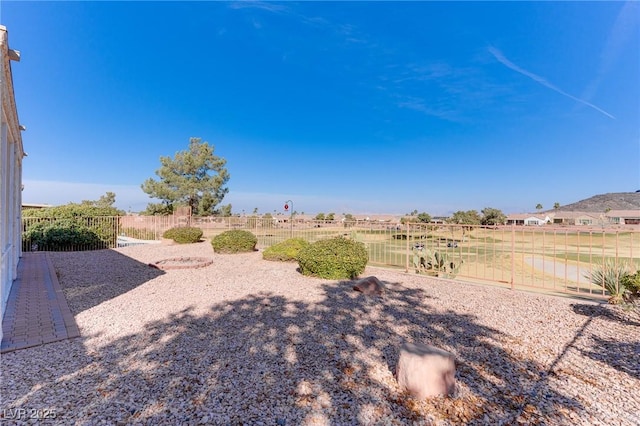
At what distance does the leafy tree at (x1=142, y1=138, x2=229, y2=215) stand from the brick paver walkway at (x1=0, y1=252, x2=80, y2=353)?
59.3 ft

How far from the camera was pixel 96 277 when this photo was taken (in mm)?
7070

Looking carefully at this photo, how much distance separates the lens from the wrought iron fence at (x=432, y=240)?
20.2 feet

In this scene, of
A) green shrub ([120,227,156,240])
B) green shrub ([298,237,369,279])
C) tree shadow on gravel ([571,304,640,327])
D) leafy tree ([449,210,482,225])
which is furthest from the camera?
leafy tree ([449,210,482,225])

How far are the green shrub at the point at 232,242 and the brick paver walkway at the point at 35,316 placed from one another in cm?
537

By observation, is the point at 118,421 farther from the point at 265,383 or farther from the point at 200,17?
the point at 200,17

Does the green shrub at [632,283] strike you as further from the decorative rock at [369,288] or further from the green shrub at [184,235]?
the green shrub at [184,235]

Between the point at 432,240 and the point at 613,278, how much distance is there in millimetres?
3501

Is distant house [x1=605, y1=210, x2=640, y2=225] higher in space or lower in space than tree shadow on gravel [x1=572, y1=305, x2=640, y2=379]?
higher

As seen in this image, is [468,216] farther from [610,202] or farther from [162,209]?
[610,202]

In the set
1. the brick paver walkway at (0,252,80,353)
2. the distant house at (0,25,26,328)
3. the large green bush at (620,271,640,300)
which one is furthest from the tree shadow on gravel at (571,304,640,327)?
the distant house at (0,25,26,328)

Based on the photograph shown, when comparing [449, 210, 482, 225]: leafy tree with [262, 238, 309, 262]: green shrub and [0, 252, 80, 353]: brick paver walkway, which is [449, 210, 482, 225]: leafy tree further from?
[0, 252, 80, 353]: brick paver walkway

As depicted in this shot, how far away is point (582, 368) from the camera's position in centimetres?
295

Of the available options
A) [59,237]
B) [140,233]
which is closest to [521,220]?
[140,233]

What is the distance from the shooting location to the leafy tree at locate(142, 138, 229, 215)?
2367cm
